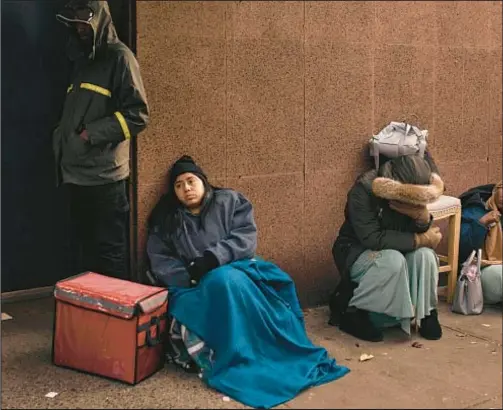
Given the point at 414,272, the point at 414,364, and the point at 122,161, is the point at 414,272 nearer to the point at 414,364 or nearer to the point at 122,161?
the point at 414,364

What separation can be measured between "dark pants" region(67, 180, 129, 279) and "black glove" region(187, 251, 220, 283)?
54 cm

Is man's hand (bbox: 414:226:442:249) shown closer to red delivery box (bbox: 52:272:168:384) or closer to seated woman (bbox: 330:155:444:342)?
seated woman (bbox: 330:155:444:342)

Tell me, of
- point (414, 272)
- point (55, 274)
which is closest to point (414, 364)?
point (414, 272)

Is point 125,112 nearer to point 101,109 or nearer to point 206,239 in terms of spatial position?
point 101,109

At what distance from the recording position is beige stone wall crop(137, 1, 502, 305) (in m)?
4.79

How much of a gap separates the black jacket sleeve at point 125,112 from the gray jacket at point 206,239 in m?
0.57

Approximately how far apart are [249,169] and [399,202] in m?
0.98

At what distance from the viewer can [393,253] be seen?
191 inches

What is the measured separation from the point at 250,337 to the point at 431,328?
51.5 inches

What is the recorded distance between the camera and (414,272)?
488cm

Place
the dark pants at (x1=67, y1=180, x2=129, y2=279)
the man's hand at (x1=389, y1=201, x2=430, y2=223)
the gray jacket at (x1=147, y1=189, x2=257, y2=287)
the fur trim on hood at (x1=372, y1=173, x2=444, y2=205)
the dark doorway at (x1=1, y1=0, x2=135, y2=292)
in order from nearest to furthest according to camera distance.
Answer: the gray jacket at (x1=147, y1=189, x2=257, y2=287) < the dark pants at (x1=67, y1=180, x2=129, y2=279) < the fur trim on hood at (x1=372, y1=173, x2=444, y2=205) < the man's hand at (x1=389, y1=201, x2=430, y2=223) < the dark doorway at (x1=1, y1=0, x2=135, y2=292)

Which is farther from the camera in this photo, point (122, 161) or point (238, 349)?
point (122, 161)

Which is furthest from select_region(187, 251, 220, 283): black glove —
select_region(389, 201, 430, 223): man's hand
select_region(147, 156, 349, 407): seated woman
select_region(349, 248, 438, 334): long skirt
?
select_region(389, 201, 430, 223): man's hand

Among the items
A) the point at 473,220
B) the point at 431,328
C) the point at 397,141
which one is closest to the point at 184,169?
the point at 397,141
